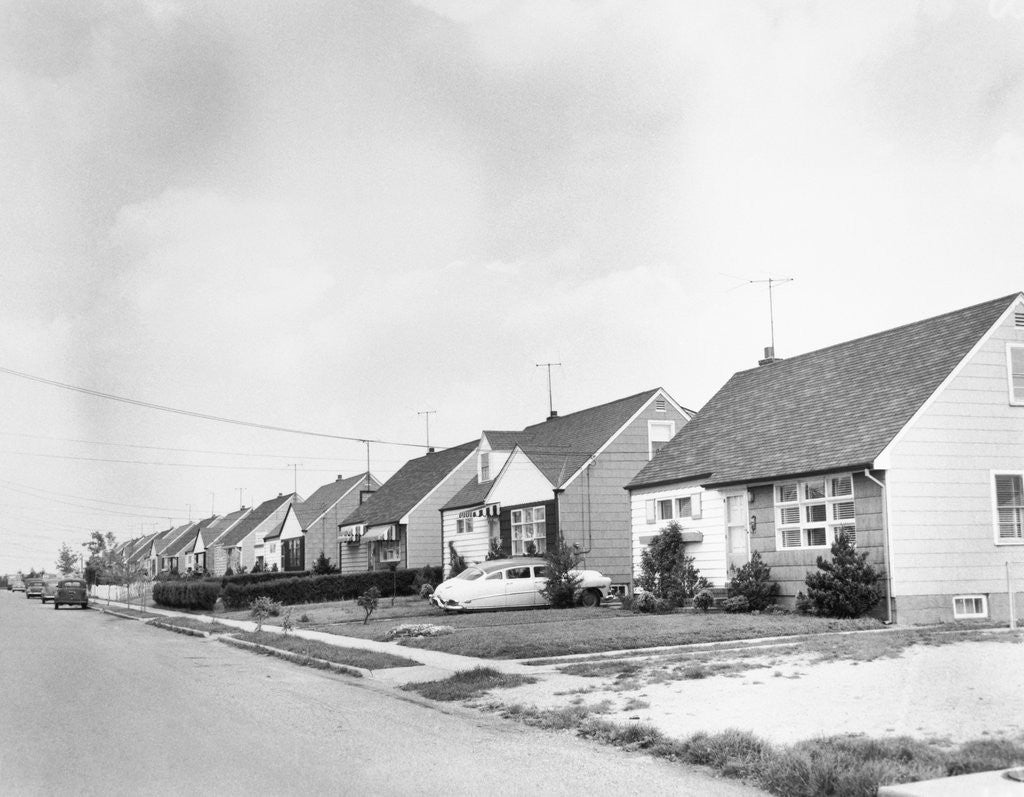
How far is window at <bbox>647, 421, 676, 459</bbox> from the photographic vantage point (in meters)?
39.3

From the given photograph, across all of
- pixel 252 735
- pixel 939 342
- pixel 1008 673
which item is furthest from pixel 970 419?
pixel 252 735

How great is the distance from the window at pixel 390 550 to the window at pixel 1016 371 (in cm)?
3441

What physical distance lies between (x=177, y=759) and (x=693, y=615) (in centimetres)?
1694

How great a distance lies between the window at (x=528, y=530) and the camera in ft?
124

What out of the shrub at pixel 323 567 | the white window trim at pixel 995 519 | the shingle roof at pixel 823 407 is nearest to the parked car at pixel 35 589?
the shrub at pixel 323 567

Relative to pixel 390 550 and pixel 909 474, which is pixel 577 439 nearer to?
pixel 390 550

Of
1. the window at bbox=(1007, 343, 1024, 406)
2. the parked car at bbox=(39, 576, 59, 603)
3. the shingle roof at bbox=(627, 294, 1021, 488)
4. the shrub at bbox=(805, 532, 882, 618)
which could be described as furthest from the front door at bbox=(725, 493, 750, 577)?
the parked car at bbox=(39, 576, 59, 603)

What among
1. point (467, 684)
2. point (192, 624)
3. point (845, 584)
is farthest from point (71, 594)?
point (467, 684)

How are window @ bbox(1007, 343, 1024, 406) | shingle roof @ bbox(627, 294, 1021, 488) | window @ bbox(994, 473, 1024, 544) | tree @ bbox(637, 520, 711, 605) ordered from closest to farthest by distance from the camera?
window @ bbox(994, 473, 1024, 544), shingle roof @ bbox(627, 294, 1021, 488), window @ bbox(1007, 343, 1024, 406), tree @ bbox(637, 520, 711, 605)

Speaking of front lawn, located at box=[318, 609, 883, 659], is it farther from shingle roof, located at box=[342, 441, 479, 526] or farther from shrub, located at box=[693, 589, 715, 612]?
shingle roof, located at box=[342, 441, 479, 526]

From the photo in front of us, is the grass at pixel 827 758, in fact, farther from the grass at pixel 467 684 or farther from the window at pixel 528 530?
the window at pixel 528 530

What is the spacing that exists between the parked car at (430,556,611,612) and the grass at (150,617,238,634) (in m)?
6.30

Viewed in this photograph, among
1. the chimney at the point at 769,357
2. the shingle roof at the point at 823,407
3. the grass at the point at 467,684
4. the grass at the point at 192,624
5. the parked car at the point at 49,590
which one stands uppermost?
the chimney at the point at 769,357

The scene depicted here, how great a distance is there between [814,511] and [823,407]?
3111 mm
